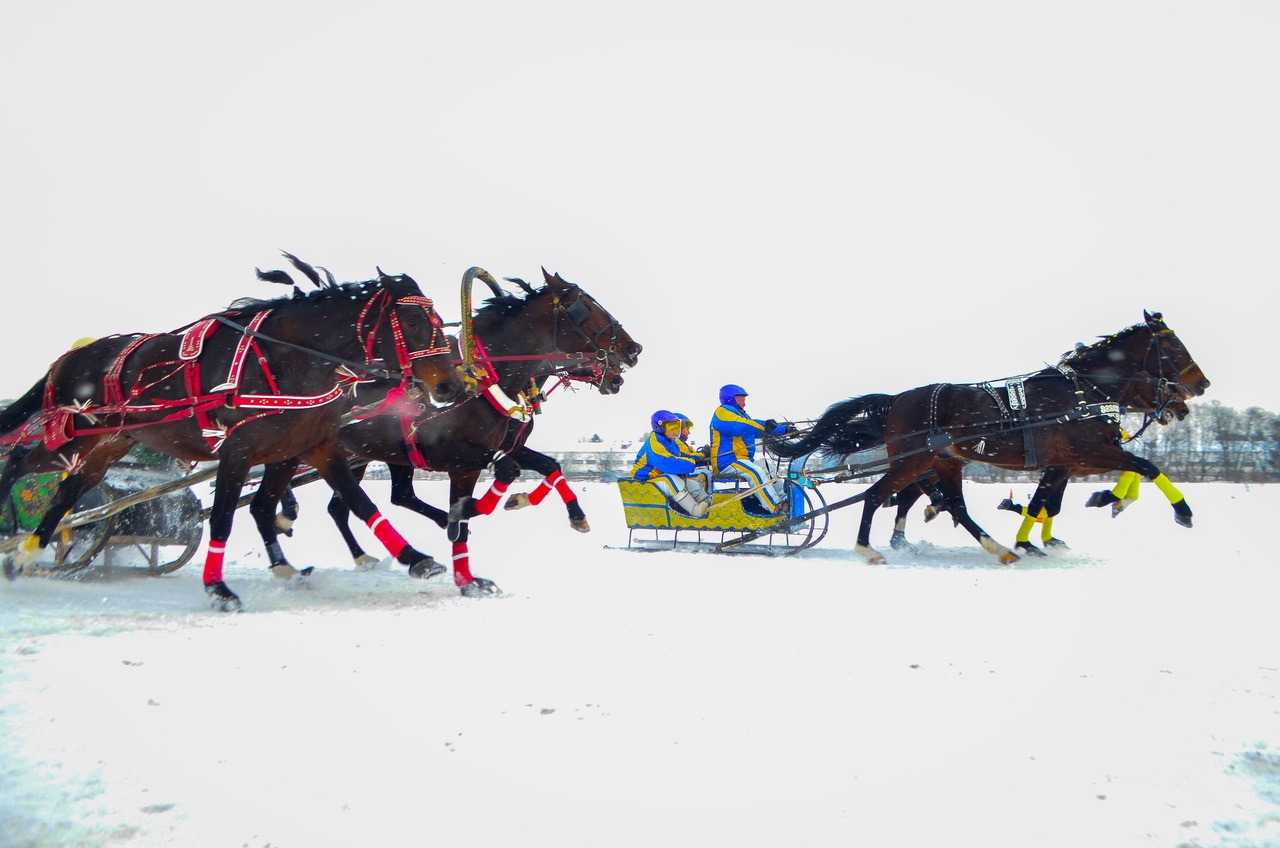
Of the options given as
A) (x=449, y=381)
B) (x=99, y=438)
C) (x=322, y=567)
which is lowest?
(x=322, y=567)

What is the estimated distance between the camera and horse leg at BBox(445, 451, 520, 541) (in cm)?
666

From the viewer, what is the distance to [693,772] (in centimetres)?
286

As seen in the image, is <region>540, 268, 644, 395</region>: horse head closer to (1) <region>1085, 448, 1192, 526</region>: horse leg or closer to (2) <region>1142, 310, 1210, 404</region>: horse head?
(1) <region>1085, 448, 1192, 526</region>: horse leg

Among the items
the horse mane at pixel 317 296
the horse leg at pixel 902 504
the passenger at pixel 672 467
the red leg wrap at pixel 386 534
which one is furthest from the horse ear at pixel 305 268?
the horse leg at pixel 902 504

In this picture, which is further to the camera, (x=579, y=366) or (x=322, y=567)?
(x=322, y=567)

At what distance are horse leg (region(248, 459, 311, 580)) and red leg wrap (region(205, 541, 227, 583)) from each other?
3.82 ft

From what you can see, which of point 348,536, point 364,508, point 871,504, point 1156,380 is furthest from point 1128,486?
point 348,536

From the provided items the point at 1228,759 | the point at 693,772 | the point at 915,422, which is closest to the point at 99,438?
the point at 693,772

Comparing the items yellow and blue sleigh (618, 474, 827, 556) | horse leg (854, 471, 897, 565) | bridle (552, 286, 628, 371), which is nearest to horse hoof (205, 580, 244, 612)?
bridle (552, 286, 628, 371)

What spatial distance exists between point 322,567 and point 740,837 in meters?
7.10

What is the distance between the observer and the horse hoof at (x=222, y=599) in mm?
5590

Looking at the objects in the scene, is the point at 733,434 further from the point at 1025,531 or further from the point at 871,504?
the point at 1025,531

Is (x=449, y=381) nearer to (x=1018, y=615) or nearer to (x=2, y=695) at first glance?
(x=2, y=695)

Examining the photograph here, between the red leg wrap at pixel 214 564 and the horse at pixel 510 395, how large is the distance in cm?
182
